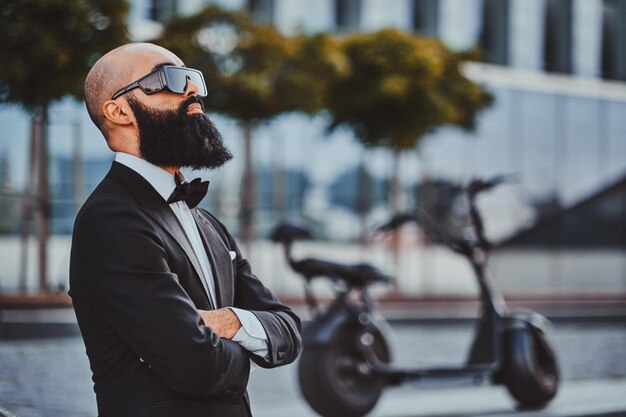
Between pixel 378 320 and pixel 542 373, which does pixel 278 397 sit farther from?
pixel 542 373

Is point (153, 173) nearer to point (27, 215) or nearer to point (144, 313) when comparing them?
point (144, 313)

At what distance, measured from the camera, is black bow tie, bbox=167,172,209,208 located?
89.7 inches

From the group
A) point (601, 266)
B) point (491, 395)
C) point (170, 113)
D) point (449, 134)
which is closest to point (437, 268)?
point (449, 134)

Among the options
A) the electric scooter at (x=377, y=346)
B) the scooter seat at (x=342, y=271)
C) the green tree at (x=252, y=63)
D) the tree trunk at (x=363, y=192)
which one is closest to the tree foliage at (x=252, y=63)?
the green tree at (x=252, y=63)

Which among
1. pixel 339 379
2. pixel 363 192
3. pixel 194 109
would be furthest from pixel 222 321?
pixel 363 192

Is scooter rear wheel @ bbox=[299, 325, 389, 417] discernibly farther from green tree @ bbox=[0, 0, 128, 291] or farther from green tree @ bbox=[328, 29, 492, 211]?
green tree @ bbox=[328, 29, 492, 211]

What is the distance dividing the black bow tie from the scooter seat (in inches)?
149

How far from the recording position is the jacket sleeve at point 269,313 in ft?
7.66

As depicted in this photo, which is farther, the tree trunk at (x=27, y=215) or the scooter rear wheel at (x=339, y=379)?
the tree trunk at (x=27, y=215)

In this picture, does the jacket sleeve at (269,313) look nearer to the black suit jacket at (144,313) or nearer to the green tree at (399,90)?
the black suit jacket at (144,313)

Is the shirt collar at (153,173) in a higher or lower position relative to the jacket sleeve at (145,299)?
higher

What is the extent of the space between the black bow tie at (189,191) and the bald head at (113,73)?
0.21 m

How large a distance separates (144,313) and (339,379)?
4.36 meters

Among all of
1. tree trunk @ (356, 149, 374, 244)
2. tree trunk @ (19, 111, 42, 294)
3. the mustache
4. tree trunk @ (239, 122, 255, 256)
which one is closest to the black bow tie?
the mustache
